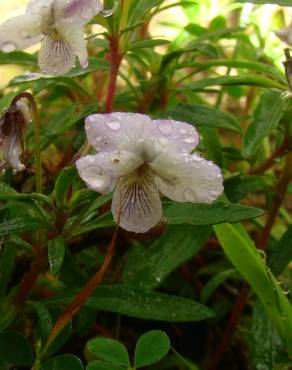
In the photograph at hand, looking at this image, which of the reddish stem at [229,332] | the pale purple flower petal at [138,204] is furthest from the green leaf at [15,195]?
the reddish stem at [229,332]

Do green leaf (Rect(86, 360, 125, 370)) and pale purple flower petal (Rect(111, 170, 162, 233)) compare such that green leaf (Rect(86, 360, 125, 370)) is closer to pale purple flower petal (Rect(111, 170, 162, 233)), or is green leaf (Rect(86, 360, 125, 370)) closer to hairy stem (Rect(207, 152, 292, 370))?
pale purple flower petal (Rect(111, 170, 162, 233))

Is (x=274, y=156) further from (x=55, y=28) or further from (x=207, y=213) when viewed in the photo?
(x=55, y=28)

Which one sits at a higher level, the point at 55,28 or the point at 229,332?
the point at 55,28

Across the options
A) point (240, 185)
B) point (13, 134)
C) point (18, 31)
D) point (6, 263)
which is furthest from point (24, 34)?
point (240, 185)

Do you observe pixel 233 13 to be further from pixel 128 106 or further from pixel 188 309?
pixel 188 309

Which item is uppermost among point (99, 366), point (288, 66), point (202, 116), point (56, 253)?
point (288, 66)

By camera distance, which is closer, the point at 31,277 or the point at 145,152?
the point at 145,152

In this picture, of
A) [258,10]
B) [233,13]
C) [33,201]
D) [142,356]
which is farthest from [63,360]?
[233,13]

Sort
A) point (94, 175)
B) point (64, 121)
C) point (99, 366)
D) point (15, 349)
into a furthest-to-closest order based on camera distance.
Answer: point (64, 121) < point (15, 349) < point (99, 366) < point (94, 175)
